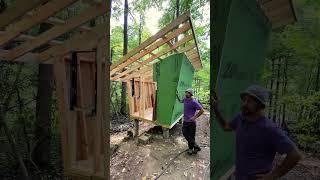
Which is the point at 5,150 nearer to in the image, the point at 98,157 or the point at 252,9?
the point at 98,157

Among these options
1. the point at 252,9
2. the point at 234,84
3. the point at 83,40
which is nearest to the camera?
the point at 234,84

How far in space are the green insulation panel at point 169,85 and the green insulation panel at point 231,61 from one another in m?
5.94

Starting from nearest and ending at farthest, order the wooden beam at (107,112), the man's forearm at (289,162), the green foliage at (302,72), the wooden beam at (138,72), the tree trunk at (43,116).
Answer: the man's forearm at (289,162) < the wooden beam at (107,112) < the green foliage at (302,72) < the tree trunk at (43,116) < the wooden beam at (138,72)

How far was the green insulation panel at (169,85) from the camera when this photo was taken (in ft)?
36.5

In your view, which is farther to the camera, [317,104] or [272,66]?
[272,66]

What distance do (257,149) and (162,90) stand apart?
28.5 feet

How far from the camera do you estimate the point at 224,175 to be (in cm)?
421

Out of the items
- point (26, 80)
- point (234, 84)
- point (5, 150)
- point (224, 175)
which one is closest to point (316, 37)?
point (234, 84)

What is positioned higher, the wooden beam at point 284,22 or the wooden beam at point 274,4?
the wooden beam at point 274,4

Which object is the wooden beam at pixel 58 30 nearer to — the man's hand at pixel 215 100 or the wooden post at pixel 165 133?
the man's hand at pixel 215 100

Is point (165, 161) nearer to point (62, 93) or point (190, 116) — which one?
point (190, 116)

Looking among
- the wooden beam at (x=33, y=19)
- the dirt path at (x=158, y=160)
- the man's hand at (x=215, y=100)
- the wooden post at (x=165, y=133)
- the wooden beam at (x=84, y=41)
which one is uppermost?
the wooden beam at (x=33, y=19)

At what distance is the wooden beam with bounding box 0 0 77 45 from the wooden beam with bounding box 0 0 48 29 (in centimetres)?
25

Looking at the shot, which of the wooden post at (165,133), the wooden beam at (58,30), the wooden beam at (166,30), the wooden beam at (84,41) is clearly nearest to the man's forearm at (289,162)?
the wooden beam at (84,41)
